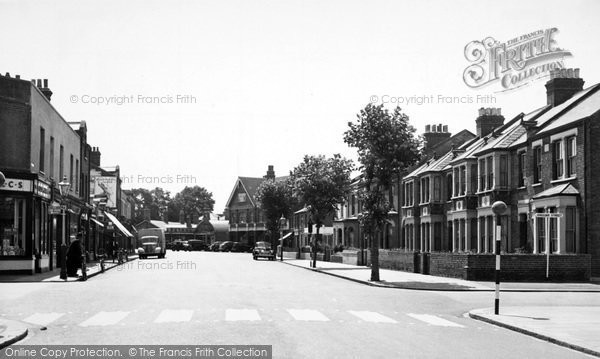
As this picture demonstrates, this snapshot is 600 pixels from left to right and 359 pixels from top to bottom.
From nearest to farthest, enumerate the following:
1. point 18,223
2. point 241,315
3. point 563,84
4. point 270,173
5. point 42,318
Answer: point 42,318 < point 241,315 < point 18,223 < point 563,84 < point 270,173

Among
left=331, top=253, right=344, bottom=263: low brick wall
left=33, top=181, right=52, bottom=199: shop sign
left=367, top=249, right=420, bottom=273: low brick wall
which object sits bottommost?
left=331, top=253, right=344, bottom=263: low brick wall

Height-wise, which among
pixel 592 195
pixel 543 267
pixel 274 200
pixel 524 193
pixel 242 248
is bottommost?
pixel 242 248

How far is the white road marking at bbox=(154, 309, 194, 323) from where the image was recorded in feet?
50.0

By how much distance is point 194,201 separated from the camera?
176m

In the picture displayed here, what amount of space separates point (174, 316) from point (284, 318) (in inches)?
95.9

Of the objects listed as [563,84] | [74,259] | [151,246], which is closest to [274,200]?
[151,246]

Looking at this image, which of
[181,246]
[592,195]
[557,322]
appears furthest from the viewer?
[181,246]

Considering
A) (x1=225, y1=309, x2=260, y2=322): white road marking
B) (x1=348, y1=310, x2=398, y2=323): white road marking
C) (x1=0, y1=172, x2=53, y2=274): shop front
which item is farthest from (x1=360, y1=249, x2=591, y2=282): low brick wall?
(x1=0, y1=172, x2=53, y2=274): shop front

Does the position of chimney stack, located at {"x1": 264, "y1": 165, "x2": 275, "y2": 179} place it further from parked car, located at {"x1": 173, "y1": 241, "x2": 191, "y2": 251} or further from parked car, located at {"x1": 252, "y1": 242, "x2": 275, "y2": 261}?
parked car, located at {"x1": 252, "y1": 242, "x2": 275, "y2": 261}

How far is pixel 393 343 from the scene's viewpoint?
40.0 ft

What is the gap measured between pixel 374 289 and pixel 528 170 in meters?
13.4

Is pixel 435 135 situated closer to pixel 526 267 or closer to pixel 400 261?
pixel 400 261

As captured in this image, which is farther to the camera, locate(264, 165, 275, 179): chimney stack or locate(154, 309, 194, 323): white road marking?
locate(264, 165, 275, 179): chimney stack

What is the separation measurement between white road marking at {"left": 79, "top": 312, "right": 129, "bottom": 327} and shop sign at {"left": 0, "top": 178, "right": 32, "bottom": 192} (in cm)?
1687
